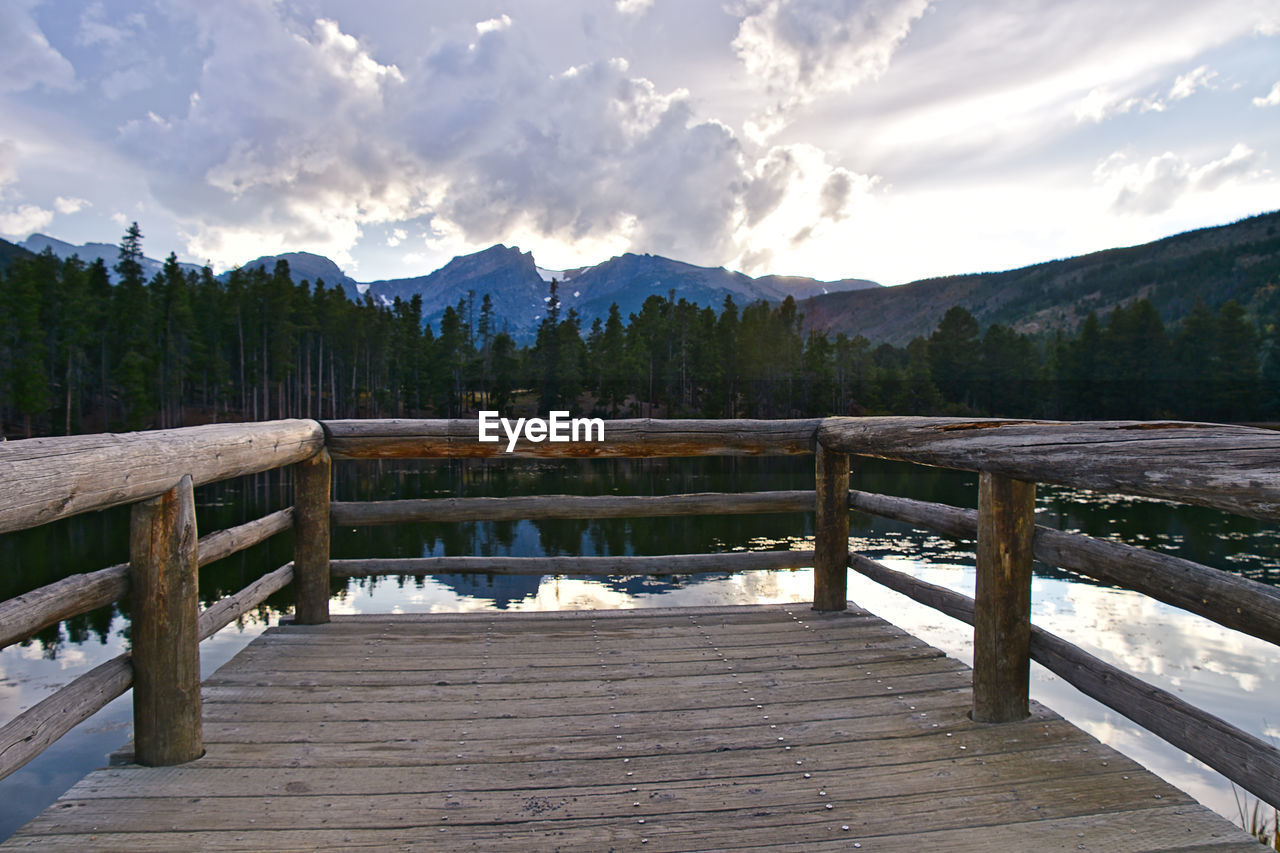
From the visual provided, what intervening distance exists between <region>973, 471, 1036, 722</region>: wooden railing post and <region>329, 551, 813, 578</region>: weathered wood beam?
1718mm

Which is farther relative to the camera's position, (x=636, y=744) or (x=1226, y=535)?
(x=1226, y=535)

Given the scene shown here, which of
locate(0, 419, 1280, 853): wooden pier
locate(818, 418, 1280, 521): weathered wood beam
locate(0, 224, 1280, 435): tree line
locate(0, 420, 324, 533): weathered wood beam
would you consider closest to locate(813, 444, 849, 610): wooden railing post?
locate(0, 419, 1280, 853): wooden pier

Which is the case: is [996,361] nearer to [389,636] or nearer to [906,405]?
[906,405]

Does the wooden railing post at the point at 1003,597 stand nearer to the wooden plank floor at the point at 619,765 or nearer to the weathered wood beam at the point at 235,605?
the wooden plank floor at the point at 619,765

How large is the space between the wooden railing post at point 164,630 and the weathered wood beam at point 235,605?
0.15 meters

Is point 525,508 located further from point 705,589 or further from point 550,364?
point 550,364

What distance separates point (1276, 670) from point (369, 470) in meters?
34.9

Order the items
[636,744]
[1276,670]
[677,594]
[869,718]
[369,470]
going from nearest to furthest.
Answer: [636,744] → [869,718] → [1276,670] → [677,594] → [369,470]

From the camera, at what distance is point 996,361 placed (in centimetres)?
7062

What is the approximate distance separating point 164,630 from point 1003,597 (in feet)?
11.3

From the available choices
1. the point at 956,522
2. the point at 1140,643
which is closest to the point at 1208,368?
the point at 1140,643

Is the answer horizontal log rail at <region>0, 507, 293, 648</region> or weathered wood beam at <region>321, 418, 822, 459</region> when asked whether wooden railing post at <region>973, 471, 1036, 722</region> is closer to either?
weathered wood beam at <region>321, 418, 822, 459</region>

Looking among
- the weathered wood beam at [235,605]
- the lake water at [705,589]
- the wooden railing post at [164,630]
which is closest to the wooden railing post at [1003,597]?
the wooden railing post at [164,630]

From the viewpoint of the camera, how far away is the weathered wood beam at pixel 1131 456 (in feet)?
6.47
